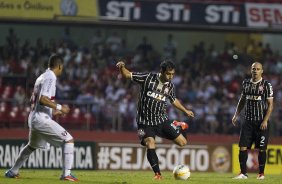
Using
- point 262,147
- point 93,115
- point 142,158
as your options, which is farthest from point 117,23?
point 262,147

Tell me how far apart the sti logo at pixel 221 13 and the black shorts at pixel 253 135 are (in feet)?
38.7

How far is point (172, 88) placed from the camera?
56.3 ft

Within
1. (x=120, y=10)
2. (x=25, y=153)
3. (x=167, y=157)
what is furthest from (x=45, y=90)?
(x=120, y=10)

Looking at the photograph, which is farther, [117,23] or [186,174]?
[117,23]

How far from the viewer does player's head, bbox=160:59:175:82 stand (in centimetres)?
1648

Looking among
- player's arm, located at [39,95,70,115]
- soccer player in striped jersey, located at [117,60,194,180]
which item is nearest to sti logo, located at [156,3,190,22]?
soccer player in striped jersey, located at [117,60,194,180]

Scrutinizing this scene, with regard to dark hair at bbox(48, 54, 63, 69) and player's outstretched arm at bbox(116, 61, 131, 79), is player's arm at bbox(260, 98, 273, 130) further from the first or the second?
dark hair at bbox(48, 54, 63, 69)

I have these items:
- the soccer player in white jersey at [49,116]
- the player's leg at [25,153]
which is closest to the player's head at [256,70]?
the soccer player in white jersey at [49,116]

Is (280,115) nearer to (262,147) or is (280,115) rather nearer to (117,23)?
(117,23)

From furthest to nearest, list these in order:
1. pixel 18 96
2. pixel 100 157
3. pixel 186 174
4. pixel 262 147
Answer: pixel 18 96 < pixel 100 157 < pixel 262 147 < pixel 186 174

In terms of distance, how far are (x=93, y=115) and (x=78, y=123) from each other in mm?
569

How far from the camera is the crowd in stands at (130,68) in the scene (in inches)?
1117

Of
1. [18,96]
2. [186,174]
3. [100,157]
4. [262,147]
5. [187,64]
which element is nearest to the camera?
[186,174]

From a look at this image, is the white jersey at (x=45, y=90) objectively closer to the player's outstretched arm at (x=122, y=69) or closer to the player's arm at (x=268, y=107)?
the player's outstretched arm at (x=122, y=69)
